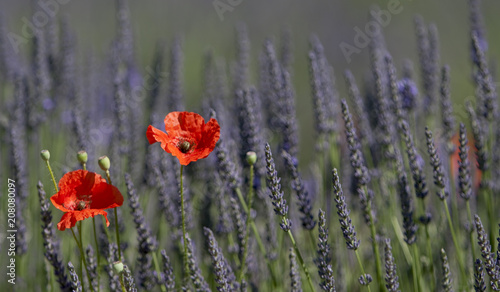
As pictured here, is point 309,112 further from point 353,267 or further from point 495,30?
point 353,267

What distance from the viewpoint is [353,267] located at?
Answer: 1.98 m

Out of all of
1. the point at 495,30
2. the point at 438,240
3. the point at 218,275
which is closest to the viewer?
the point at 218,275

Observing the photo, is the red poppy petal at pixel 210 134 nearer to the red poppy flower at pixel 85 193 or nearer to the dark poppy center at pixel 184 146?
the dark poppy center at pixel 184 146

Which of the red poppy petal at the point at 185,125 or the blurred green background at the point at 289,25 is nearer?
the red poppy petal at the point at 185,125

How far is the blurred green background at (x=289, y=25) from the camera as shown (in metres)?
5.29

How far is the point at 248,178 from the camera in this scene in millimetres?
1364

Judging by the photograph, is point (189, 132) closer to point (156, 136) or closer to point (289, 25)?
point (156, 136)

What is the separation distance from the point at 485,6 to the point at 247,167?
4906 mm

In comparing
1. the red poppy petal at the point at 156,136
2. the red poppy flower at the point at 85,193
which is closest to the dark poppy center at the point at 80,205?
the red poppy flower at the point at 85,193

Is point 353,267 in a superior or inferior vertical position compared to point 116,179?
inferior

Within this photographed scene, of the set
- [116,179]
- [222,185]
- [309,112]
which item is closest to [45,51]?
[116,179]

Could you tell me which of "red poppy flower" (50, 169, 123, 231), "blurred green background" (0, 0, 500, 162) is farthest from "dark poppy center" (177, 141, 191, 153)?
"blurred green background" (0, 0, 500, 162)

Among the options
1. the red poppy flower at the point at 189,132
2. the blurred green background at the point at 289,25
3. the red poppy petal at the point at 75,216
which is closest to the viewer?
the red poppy petal at the point at 75,216

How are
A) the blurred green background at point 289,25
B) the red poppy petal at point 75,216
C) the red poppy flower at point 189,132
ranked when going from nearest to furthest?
the red poppy petal at point 75,216, the red poppy flower at point 189,132, the blurred green background at point 289,25
